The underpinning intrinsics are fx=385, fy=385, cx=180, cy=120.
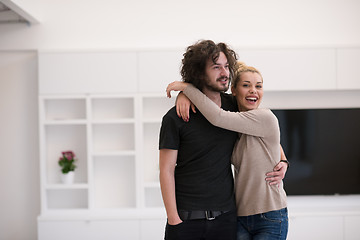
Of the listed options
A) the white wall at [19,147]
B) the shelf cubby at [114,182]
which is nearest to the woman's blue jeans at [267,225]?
the shelf cubby at [114,182]

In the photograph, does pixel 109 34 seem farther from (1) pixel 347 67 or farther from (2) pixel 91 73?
(1) pixel 347 67

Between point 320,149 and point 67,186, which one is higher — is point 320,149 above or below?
above

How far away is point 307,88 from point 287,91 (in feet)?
0.78

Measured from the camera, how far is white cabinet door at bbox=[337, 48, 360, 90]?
3.76m

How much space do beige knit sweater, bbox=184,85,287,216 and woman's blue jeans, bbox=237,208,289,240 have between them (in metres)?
0.03

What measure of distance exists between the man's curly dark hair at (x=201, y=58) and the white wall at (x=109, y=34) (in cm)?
207

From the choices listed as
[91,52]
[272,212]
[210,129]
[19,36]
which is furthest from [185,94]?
[19,36]

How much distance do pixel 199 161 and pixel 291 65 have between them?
2.33m

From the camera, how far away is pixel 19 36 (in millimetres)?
3883

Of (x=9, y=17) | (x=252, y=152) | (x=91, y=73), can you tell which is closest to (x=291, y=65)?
(x=91, y=73)

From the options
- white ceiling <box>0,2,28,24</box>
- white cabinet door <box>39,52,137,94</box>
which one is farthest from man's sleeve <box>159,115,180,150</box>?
white ceiling <box>0,2,28,24</box>

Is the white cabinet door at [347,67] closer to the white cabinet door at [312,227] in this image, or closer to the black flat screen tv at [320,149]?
the black flat screen tv at [320,149]

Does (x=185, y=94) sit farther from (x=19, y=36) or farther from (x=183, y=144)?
(x=19, y=36)

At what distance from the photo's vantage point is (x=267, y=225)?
175 cm
